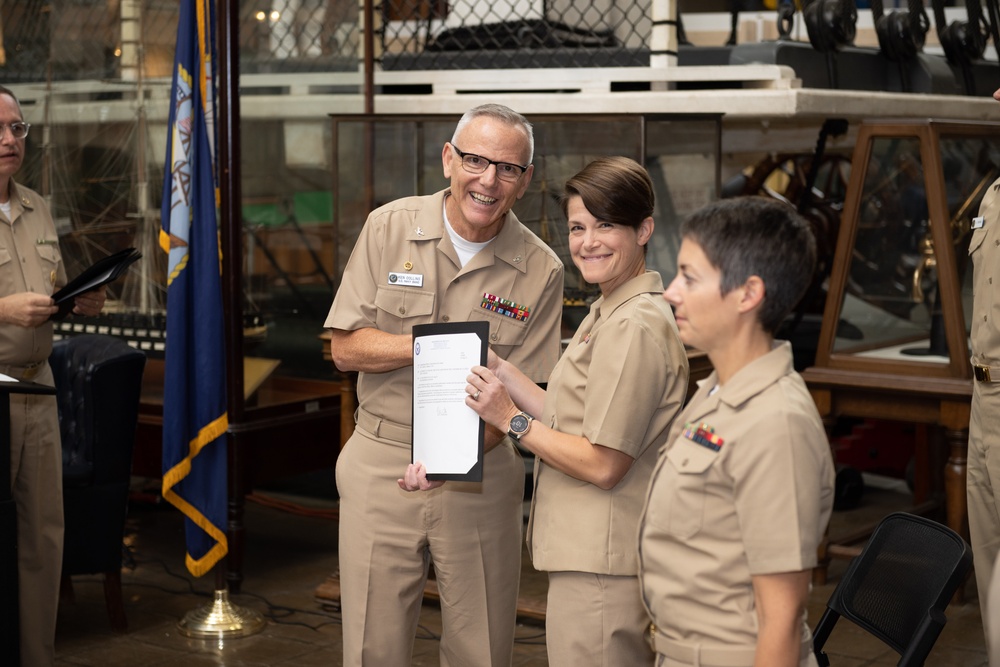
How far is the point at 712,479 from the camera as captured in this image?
1908 mm

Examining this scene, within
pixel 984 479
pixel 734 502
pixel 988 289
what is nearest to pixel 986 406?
pixel 984 479

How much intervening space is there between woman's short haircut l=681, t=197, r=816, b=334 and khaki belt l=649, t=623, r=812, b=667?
490mm

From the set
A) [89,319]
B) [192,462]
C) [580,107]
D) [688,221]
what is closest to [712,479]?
[688,221]

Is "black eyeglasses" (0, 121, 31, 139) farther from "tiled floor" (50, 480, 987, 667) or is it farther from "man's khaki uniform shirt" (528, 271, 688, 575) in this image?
"man's khaki uniform shirt" (528, 271, 688, 575)

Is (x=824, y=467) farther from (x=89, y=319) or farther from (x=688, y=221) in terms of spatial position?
(x=89, y=319)

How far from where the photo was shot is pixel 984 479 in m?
3.61

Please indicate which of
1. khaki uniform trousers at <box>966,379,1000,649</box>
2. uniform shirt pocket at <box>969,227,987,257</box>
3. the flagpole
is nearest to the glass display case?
uniform shirt pocket at <box>969,227,987,257</box>

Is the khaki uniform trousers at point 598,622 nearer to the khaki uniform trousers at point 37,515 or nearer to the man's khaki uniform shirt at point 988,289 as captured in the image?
the man's khaki uniform shirt at point 988,289

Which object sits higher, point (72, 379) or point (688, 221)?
point (688, 221)

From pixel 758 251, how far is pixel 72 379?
3.56 meters

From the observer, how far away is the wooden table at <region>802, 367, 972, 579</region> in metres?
4.88

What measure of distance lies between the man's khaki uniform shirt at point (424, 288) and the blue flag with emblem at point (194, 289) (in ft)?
5.42

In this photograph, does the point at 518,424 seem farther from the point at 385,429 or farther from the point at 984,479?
the point at 984,479

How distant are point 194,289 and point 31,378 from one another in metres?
0.71
